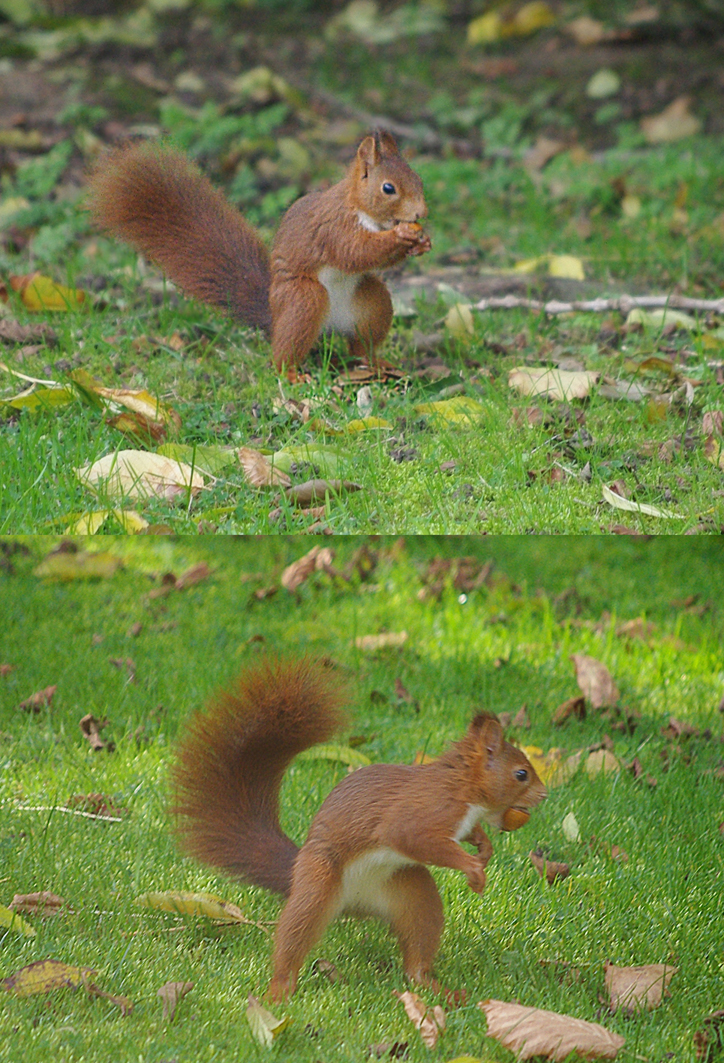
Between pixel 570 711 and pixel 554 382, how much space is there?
0.73 m

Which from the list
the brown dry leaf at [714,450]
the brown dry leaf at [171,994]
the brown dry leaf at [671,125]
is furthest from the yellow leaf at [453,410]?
the brown dry leaf at [671,125]

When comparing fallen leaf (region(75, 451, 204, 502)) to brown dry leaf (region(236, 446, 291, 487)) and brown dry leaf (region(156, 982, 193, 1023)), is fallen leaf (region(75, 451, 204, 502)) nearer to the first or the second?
brown dry leaf (region(236, 446, 291, 487))

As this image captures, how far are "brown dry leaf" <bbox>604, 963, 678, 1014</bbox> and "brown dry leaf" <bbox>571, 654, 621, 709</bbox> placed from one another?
824 millimetres

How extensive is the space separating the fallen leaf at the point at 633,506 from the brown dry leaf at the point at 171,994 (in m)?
0.88

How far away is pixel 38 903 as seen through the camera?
5.36 feet

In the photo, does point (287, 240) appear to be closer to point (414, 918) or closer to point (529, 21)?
point (414, 918)

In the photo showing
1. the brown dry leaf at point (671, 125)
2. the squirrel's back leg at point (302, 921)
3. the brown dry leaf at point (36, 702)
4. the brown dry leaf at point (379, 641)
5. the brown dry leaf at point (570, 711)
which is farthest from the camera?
the brown dry leaf at point (671, 125)

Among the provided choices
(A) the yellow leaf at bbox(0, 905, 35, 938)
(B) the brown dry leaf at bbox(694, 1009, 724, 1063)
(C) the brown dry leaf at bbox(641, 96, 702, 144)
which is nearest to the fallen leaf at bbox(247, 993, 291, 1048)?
(A) the yellow leaf at bbox(0, 905, 35, 938)

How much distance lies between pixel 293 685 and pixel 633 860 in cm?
72

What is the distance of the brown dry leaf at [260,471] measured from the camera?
1667mm

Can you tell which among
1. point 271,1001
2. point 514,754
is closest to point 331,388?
point 514,754

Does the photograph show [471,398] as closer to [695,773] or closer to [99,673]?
[695,773]

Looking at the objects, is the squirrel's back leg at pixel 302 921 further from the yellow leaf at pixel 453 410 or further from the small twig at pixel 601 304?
the small twig at pixel 601 304

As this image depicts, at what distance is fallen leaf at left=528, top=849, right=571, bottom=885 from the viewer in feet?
5.94
